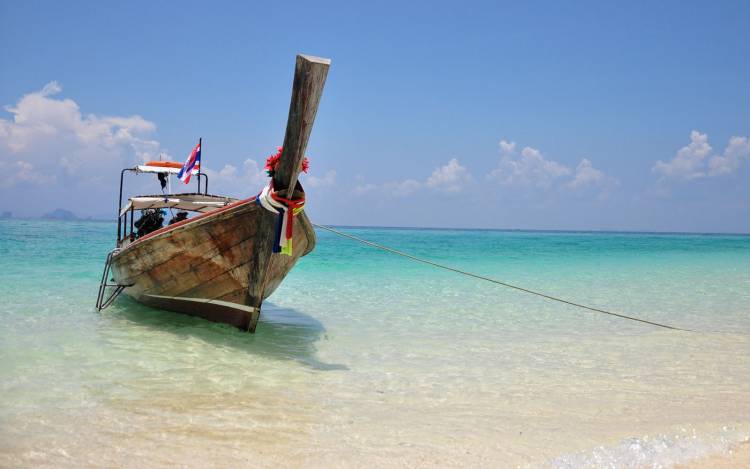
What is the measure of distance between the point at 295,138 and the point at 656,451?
3.70m

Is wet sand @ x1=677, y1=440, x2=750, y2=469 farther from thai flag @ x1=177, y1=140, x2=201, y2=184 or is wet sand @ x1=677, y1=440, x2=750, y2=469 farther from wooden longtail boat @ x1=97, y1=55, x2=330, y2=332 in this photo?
thai flag @ x1=177, y1=140, x2=201, y2=184

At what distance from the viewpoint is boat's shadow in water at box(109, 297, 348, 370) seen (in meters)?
6.30

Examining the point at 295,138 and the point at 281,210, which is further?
the point at 281,210

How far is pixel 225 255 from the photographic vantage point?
22.0ft

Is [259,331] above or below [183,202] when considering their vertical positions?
below

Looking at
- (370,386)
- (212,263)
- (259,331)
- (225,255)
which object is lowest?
(259,331)

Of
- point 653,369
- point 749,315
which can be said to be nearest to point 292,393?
point 653,369

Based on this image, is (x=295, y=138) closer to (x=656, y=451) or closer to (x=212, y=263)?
(x=212, y=263)

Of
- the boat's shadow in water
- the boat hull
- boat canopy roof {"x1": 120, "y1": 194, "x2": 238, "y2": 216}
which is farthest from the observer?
boat canopy roof {"x1": 120, "y1": 194, "x2": 238, "y2": 216}

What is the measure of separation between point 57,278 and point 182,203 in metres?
6.61

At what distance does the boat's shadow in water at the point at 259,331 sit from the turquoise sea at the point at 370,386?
4 cm

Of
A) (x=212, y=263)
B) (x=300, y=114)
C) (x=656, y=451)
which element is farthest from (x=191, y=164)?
(x=656, y=451)

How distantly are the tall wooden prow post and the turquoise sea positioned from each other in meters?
1.11

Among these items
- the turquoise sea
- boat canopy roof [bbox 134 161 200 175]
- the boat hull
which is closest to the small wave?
the turquoise sea
